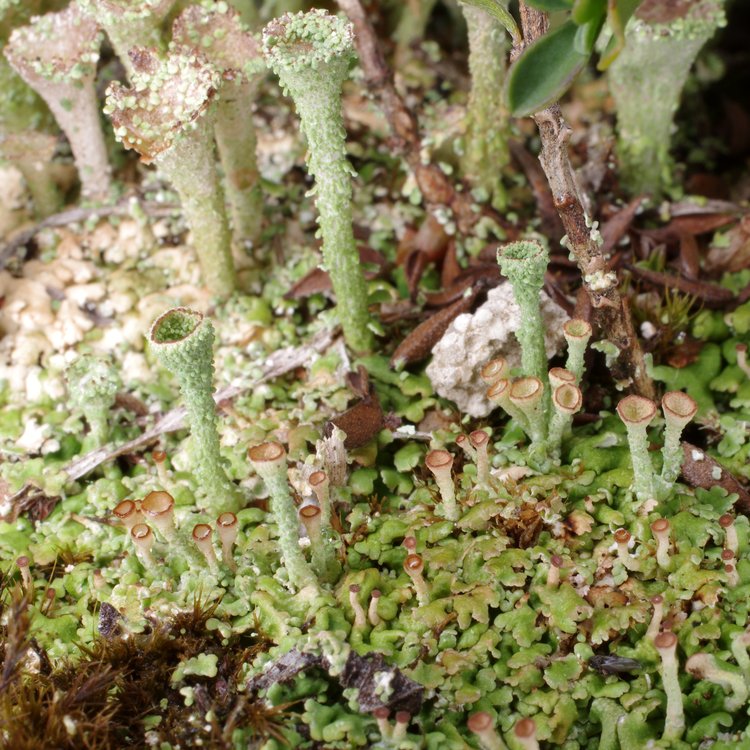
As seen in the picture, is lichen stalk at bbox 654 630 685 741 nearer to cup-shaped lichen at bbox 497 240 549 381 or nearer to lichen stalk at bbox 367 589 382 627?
lichen stalk at bbox 367 589 382 627

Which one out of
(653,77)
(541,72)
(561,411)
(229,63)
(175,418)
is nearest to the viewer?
(541,72)

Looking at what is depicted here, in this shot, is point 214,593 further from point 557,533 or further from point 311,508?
point 557,533

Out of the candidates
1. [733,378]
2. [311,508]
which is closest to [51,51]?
[311,508]

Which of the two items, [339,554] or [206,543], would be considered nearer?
[206,543]

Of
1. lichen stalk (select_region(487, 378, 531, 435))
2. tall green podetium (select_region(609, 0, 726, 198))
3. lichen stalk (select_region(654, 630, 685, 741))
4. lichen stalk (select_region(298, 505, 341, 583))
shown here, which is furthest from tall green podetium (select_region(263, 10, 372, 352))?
lichen stalk (select_region(654, 630, 685, 741))

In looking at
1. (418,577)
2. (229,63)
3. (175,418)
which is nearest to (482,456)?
(418,577)

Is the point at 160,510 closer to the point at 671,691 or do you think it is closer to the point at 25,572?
the point at 25,572

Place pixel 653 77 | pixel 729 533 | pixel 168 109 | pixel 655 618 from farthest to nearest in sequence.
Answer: pixel 653 77
pixel 168 109
pixel 729 533
pixel 655 618
